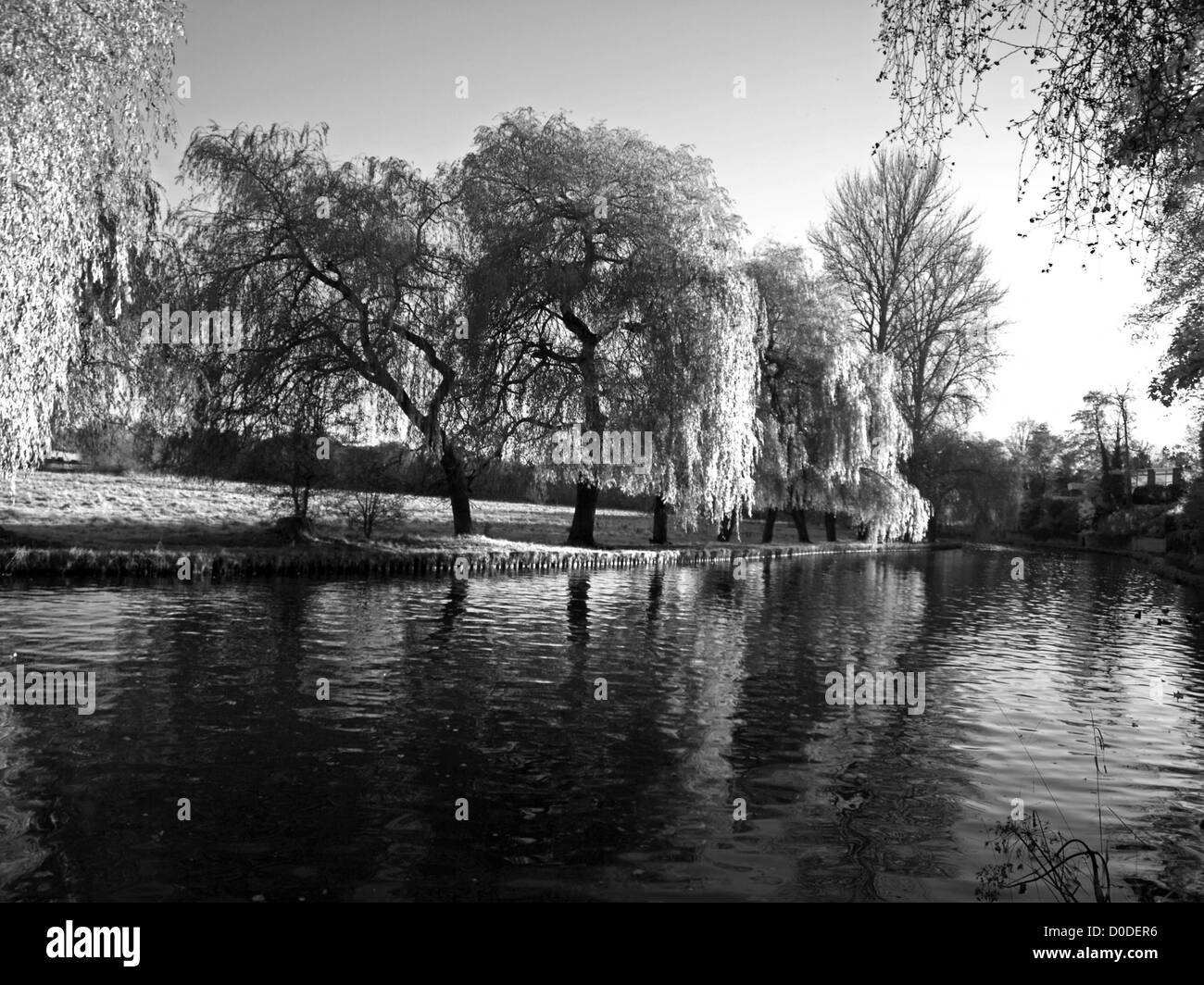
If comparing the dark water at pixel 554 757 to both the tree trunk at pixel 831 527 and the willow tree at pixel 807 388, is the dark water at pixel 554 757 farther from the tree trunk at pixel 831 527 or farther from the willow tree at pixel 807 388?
the tree trunk at pixel 831 527

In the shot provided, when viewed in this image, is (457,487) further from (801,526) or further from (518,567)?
(801,526)

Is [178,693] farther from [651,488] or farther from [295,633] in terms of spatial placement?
[651,488]

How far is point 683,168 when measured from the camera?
26.2m

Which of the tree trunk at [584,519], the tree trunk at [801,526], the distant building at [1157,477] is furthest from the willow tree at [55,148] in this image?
the distant building at [1157,477]

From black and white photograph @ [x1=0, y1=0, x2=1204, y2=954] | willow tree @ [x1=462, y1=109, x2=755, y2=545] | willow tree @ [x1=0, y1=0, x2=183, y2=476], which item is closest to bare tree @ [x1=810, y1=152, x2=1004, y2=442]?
black and white photograph @ [x1=0, y1=0, x2=1204, y2=954]

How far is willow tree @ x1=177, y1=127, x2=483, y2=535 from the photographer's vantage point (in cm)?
2320

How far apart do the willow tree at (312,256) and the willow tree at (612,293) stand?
2079 millimetres

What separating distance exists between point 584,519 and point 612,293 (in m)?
6.92

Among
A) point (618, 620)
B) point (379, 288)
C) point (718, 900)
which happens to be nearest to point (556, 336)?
point (379, 288)

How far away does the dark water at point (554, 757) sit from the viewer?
539 centimetres

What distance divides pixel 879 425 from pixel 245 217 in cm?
2670

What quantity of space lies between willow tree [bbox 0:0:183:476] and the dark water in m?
3.83

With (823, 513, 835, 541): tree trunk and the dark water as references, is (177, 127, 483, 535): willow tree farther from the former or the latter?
(823, 513, 835, 541): tree trunk

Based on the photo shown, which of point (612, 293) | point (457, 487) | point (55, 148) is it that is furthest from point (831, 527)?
point (55, 148)
